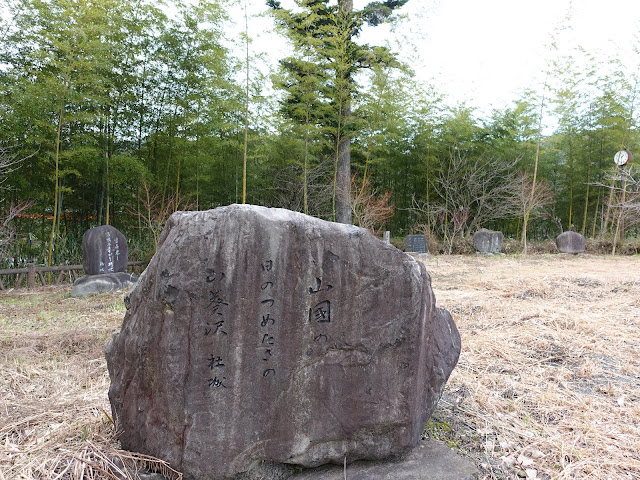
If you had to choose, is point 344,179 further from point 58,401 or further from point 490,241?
point 58,401

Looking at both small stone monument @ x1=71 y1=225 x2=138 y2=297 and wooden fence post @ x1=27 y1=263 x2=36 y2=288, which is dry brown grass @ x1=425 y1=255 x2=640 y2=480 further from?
wooden fence post @ x1=27 y1=263 x2=36 y2=288

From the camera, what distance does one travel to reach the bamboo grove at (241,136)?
22.7 feet

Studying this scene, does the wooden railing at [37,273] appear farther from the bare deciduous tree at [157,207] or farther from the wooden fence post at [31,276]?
the bare deciduous tree at [157,207]

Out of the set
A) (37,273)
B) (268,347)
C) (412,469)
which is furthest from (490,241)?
(268,347)

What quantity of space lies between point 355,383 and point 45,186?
8.14 m

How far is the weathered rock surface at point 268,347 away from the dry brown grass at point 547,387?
1.74 ft

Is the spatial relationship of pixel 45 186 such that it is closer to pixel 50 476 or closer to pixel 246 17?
pixel 246 17

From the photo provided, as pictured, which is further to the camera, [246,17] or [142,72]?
[142,72]

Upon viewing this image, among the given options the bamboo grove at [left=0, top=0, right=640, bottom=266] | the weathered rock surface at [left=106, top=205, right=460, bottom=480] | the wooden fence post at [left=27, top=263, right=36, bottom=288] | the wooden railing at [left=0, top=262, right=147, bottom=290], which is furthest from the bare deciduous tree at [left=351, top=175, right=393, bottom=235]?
the weathered rock surface at [left=106, top=205, right=460, bottom=480]

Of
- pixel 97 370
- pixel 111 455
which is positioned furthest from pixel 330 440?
pixel 97 370

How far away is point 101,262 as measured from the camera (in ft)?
22.3

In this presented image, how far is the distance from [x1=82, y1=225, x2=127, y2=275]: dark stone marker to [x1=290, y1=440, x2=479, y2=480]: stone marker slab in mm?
6093

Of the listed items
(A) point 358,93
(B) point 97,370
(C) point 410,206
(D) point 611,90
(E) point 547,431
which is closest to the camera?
(E) point 547,431

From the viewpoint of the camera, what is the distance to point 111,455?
5.91 feet
